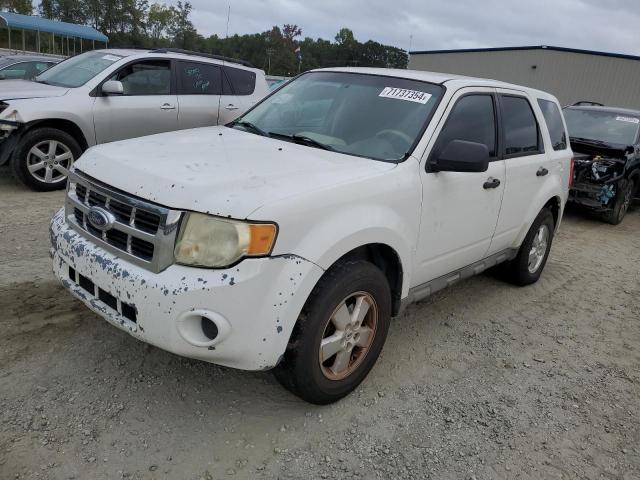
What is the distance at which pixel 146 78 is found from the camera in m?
7.28

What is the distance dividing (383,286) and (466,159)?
875 millimetres

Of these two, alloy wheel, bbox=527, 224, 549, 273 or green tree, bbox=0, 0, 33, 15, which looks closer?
alloy wheel, bbox=527, 224, 549, 273

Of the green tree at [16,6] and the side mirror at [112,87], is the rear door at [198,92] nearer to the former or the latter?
the side mirror at [112,87]

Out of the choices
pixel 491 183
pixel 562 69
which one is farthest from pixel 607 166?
pixel 562 69

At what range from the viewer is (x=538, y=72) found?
2948 cm

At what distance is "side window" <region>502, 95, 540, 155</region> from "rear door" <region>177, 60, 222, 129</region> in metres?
4.77

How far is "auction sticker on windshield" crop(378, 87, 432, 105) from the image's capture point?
3.44 meters

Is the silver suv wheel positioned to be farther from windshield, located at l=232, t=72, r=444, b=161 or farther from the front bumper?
the front bumper

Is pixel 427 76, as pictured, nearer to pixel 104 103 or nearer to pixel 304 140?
pixel 304 140

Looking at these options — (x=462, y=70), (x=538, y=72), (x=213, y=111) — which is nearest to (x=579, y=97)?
(x=538, y=72)

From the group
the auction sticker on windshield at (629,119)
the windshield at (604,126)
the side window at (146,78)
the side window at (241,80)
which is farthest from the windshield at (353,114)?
the auction sticker on windshield at (629,119)

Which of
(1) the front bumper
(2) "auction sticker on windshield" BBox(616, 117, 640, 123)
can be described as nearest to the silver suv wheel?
(1) the front bumper

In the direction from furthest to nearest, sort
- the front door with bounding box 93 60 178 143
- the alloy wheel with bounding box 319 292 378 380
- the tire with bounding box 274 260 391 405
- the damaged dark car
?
the damaged dark car, the front door with bounding box 93 60 178 143, the alloy wheel with bounding box 319 292 378 380, the tire with bounding box 274 260 391 405

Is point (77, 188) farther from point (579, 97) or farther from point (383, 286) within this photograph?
point (579, 97)
